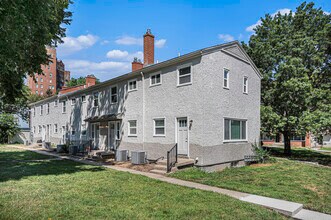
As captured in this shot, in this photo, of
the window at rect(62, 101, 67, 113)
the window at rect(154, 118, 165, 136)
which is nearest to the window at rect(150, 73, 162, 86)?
the window at rect(154, 118, 165, 136)

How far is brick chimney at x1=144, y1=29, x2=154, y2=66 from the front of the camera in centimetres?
1820

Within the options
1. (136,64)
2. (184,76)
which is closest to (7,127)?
(136,64)

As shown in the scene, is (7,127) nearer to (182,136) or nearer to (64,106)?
(64,106)

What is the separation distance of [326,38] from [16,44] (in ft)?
76.5

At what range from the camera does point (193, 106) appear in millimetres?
12781

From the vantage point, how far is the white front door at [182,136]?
43.1 feet

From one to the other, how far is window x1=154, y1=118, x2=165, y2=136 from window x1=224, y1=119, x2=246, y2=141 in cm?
371

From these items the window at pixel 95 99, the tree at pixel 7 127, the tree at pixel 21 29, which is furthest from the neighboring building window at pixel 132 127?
the tree at pixel 7 127

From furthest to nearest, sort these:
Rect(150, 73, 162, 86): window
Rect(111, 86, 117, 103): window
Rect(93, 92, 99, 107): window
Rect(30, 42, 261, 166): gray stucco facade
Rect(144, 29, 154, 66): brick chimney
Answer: Rect(93, 92, 99, 107): window, Rect(111, 86, 117, 103): window, Rect(144, 29, 154, 66): brick chimney, Rect(150, 73, 162, 86): window, Rect(30, 42, 261, 166): gray stucco facade

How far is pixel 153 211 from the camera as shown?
20.3ft

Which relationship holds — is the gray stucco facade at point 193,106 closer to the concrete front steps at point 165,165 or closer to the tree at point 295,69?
the concrete front steps at point 165,165

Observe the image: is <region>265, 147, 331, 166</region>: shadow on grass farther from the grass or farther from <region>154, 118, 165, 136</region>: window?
<region>154, 118, 165, 136</region>: window

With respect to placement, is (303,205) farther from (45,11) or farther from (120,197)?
(45,11)

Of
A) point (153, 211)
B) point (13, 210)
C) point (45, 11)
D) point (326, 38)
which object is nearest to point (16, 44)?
point (45, 11)
